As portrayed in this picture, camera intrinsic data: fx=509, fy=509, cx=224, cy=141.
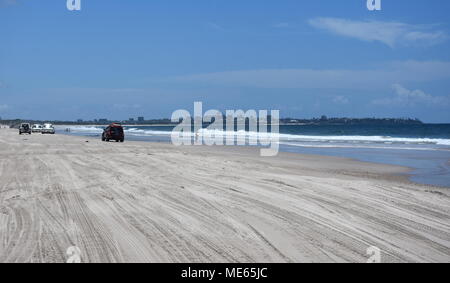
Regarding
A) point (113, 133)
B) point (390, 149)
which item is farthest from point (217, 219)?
point (113, 133)

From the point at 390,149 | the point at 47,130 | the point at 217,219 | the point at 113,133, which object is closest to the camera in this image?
the point at 217,219

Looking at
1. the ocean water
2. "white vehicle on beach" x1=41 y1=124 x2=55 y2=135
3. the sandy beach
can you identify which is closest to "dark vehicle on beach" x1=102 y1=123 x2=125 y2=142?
the ocean water

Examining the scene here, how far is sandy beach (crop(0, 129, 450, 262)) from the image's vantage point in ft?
22.0

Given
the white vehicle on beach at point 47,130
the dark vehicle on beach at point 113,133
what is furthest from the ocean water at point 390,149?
the white vehicle on beach at point 47,130

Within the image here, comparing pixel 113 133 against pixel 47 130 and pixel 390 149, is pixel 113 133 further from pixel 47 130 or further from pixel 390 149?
pixel 47 130

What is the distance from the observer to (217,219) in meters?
8.66

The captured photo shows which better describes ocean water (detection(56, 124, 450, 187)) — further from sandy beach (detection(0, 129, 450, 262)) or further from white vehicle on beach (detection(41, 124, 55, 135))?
white vehicle on beach (detection(41, 124, 55, 135))

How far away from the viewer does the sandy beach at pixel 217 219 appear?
264 inches

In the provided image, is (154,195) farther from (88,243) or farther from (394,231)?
(394,231)

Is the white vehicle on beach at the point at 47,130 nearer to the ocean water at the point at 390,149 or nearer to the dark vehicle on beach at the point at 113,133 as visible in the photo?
the ocean water at the point at 390,149

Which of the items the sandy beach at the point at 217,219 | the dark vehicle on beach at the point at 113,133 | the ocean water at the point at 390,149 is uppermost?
the dark vehicle on beach at the point at 113,133
